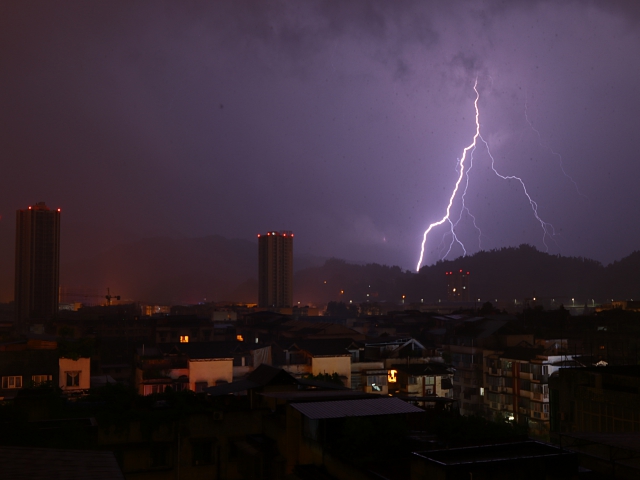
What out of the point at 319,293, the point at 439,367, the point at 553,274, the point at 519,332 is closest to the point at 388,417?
the point at 439,367

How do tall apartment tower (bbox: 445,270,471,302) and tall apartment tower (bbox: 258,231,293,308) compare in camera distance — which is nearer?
tall apartment tower (bbox: 258,231,293,308)

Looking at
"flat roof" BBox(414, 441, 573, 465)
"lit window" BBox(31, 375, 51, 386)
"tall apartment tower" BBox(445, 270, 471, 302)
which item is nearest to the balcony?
"flat roof" BBox(414, 441, 573, 465)

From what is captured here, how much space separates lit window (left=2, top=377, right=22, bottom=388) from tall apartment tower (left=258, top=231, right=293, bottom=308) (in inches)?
2854

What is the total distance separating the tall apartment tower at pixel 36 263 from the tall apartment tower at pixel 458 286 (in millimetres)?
80747

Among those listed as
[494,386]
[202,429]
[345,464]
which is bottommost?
[494,386]

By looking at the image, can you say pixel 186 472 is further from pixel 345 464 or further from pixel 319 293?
pixel 319 293

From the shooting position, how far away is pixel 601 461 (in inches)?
333

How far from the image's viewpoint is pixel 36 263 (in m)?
67.9

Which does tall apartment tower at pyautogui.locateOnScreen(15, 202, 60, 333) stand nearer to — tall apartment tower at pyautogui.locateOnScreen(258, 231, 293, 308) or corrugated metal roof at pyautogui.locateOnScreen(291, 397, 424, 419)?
tall apartment tower at pyautogui.locateOnScreen(258, 231, 293, 308)

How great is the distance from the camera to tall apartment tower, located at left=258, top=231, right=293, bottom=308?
91.9 meters

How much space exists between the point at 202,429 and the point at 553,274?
11234cm

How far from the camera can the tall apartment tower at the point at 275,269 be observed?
91.9 metres

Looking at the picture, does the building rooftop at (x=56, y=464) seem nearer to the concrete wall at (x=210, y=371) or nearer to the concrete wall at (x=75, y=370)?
the concrete wall at (x=75, y=370)

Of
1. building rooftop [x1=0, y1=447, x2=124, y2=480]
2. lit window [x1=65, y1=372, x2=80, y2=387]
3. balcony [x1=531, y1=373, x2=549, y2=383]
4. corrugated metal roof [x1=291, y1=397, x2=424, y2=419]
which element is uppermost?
building rooftop [x1=0, y1=447, x2=124, y2=480]
